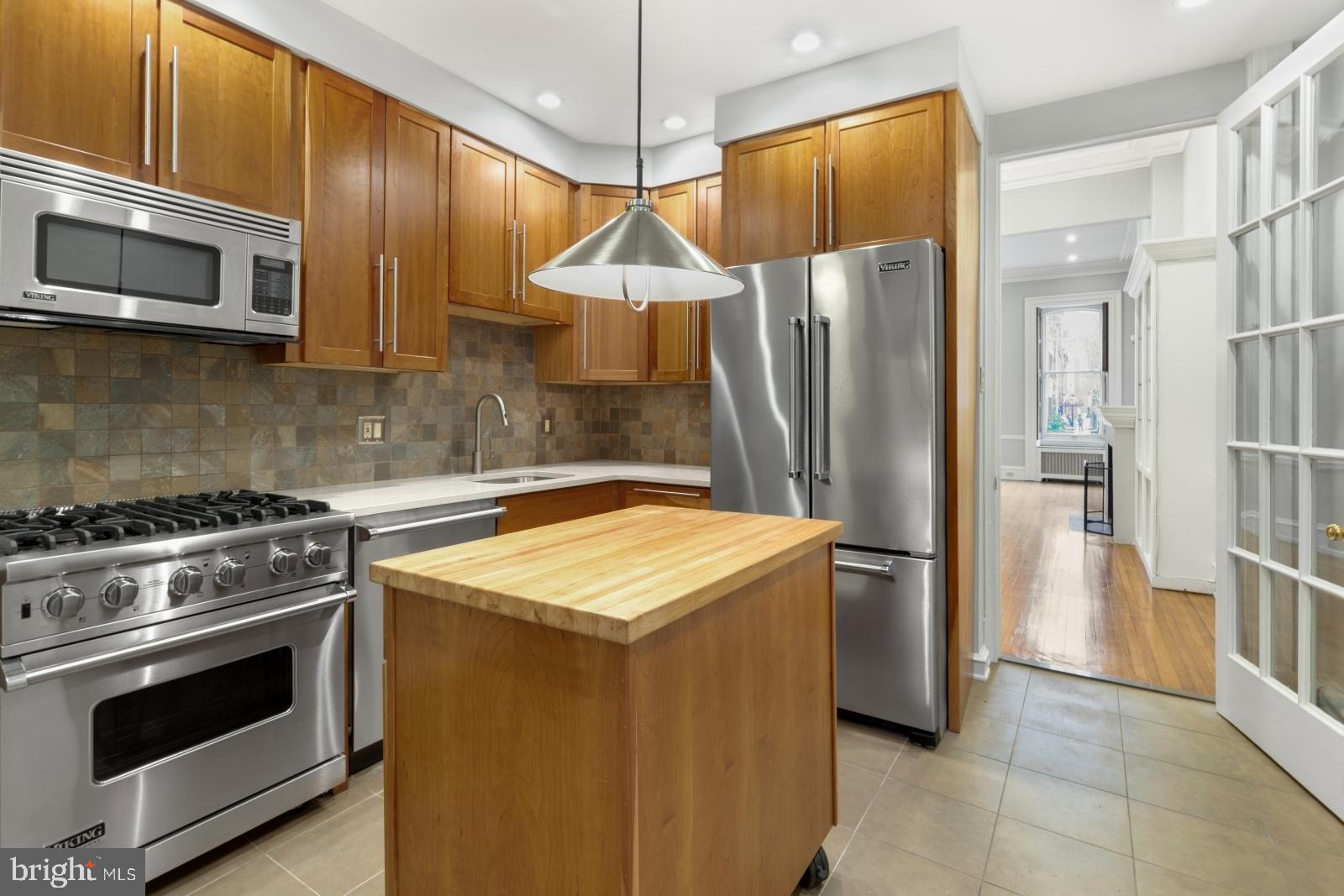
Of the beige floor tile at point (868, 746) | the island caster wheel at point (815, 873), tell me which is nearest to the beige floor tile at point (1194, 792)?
the beige floor tile at point (868, 746)

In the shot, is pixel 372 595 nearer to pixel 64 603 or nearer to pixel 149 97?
pixel 64 603

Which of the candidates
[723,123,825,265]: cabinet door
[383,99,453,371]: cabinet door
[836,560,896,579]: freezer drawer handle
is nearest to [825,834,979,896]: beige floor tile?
[836,560,896,579]: freezer drawer handle

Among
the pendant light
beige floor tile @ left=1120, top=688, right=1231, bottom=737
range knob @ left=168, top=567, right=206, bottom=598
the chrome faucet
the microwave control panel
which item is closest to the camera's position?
the pendant light

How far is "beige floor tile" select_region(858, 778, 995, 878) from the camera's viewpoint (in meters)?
1.86

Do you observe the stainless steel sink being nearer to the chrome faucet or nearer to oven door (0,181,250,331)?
the chrome faucet

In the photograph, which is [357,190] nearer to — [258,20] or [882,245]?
[258,20]

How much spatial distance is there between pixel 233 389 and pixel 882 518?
7.85 feet

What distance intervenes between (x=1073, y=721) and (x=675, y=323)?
2.49m

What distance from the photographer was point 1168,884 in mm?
1729

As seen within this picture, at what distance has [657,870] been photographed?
3.68ft

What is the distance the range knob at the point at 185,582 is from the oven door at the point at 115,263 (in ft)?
2.38

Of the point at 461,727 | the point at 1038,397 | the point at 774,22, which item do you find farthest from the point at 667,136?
the point at 1038,397

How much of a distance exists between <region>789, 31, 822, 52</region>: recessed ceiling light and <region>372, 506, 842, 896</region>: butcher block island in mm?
1979

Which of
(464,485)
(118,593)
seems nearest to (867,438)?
(464,485)
